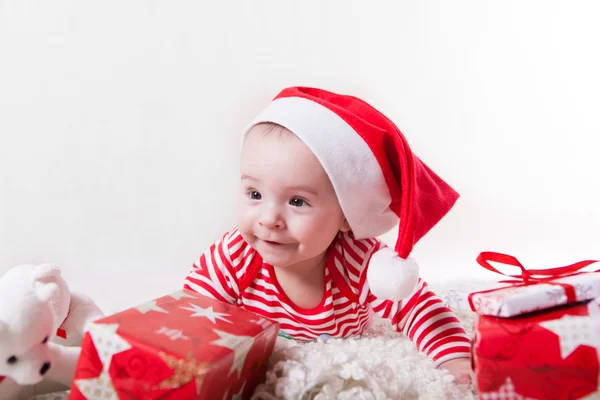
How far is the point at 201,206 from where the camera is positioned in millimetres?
1738

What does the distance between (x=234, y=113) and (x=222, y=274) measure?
0.69m

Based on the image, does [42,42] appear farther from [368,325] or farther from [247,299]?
[368,325]

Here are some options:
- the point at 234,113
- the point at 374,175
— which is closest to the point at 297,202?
the point at 374,175

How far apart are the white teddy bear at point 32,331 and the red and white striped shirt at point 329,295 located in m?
0.29

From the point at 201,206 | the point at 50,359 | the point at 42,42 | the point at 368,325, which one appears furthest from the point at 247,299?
the point at 42,42

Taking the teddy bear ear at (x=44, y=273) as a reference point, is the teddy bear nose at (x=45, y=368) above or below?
below

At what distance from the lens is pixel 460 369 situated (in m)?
1.04

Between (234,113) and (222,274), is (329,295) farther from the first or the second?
(234,113)

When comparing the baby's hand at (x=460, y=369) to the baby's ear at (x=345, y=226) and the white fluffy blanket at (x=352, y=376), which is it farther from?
the baby's ear at (x=345, y=226)

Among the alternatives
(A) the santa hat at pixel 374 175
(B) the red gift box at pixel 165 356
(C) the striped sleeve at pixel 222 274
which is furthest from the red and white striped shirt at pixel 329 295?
(B) the red gift box at pixel 165 356

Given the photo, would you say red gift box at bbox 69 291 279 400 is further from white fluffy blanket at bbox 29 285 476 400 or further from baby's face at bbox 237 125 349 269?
baby's face at bbox 237 125 349 269

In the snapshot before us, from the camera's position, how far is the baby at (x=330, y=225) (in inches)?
39.8

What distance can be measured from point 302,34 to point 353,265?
836 millimetres

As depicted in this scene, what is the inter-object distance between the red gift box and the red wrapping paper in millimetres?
302
